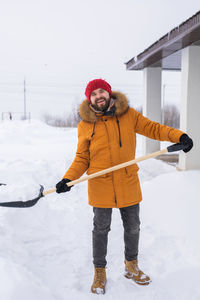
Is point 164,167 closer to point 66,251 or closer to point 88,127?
point 66,251

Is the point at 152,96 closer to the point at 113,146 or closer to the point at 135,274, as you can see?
the point at 113,146

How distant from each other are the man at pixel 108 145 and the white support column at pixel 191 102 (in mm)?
3485

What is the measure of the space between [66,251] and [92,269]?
1.43 feet

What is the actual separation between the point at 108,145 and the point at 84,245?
1.45 m

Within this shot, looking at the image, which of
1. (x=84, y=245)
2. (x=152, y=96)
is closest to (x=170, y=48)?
(x=152, y=96)

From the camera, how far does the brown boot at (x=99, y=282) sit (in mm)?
2062

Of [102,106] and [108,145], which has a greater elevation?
[102,106]

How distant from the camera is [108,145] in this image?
6.50ft

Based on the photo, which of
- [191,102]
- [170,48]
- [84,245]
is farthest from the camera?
[170,48]

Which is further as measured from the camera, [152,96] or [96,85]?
[152,96]

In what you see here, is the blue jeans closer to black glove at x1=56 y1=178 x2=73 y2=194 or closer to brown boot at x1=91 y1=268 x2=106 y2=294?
brown boot at x1=91 y1=268 x2=106 y2=294

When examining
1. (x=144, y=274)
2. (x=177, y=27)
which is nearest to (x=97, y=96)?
(x=144, y=274)

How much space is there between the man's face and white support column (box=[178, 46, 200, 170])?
367cm

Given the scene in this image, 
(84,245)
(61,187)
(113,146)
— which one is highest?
(113,146)
